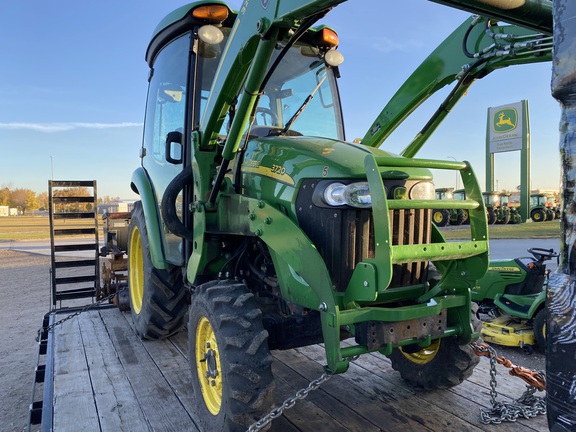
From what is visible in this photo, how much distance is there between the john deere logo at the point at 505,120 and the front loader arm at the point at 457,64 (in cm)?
2545

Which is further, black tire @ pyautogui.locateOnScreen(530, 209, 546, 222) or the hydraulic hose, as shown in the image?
black tire @ pyautogui.locateOnScreen(530, 209, 546, 222)

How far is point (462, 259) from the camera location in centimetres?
273

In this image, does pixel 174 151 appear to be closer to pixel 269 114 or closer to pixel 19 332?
pixel 269 114

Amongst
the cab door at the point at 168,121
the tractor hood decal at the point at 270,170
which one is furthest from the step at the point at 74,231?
the tractor hood decal at the point at 270,170

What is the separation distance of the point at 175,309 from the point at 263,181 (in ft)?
6.39

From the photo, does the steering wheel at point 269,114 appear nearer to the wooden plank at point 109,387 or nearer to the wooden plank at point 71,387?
the wooden plank at point 109,387

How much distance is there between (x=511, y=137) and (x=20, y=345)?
1046 inches

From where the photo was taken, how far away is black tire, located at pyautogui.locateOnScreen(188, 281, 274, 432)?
2477 millimetres

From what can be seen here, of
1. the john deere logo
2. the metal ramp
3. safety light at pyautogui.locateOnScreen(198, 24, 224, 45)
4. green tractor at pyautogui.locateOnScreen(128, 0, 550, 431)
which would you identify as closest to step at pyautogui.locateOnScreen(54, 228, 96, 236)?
the metal ramp

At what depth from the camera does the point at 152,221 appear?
13.6ft

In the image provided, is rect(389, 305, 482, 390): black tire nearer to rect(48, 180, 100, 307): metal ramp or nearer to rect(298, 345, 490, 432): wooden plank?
rect(298, 345, 490, 432): wooden plank

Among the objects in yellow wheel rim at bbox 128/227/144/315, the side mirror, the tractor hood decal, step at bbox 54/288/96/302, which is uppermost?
the side mirror

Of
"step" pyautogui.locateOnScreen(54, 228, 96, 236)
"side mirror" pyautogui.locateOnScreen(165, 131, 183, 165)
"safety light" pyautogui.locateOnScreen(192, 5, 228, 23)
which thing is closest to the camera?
"safety light" pyautogui.locateOnScreen(192, 5, 228, 23)

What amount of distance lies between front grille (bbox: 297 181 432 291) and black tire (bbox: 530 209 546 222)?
107 ft
